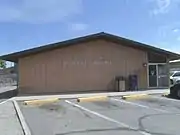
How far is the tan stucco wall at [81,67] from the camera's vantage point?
2492 centimetres

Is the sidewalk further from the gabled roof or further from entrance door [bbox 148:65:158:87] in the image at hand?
entrance door [bbox 148:65:158:87]

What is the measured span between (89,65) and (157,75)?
5786 mm

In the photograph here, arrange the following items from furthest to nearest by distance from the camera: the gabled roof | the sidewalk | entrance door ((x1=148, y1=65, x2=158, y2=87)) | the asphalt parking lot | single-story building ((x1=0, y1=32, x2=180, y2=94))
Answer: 1. entrance door ((x1=148, y1=65, x2=158, y2=87))
2. single-story building ((x1=0, y1=32, x2=180, y2=94))
3. the gabled roof
4. the sidewalk
5. the asphalt parking lot

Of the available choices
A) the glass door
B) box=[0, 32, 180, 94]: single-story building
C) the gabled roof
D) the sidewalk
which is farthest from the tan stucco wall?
the sidewalk

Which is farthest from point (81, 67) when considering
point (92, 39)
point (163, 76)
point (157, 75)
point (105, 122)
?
point (105, 122)

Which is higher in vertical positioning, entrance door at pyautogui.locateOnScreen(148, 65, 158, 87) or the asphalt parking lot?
entrance door at pyautogui.locateOnScreen(148, 65, 158, 87)

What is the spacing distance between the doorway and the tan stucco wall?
57 centimetres

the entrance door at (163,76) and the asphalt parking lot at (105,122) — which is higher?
the entrance door at (163,76)

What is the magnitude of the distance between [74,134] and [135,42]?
17.9 m

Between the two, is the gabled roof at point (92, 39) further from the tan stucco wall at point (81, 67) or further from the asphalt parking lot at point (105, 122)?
the asphalt parking lot at point (105, 122)

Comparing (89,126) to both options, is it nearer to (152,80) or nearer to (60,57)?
(60,57)

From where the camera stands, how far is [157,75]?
89.1ft

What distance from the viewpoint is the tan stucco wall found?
2492 centimetres

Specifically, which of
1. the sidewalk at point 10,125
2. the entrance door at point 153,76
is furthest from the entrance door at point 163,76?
the sidewalk at point 10,125
